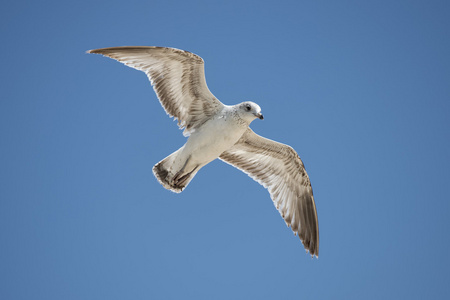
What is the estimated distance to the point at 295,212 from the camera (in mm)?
8789

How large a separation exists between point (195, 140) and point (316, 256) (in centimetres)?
263

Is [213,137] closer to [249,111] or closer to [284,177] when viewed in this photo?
[249,111]

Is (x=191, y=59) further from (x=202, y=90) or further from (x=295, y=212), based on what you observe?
(x=295, y=212)

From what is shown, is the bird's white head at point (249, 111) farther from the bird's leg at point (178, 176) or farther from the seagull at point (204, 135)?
the bird's leg at point (178, 176)

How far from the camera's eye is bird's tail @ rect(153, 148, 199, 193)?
7.84m

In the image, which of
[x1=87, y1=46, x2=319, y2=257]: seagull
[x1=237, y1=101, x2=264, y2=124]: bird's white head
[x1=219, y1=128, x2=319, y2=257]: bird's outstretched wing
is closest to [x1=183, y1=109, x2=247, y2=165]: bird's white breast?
[x1=87, y1=46, x2=319, y2=257]: seagull

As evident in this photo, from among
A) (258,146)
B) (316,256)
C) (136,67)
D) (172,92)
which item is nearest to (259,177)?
(258,146)

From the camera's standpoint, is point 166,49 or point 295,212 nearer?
point 166,49

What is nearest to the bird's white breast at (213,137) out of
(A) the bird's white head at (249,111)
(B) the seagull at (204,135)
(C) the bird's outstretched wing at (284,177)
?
(B) the seagull at (204,135)

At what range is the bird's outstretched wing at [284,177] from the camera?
853 centimetres

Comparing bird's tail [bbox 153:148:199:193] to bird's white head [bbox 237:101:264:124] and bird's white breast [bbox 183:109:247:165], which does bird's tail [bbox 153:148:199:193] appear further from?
bird's white head [bbox 237:101:264:124]

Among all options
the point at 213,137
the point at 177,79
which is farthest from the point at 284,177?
the point at 177,79

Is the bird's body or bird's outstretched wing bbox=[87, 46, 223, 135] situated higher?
bird's outstretched wing bbox=[87, 46, 223, 135]

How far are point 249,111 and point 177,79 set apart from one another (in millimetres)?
1114
